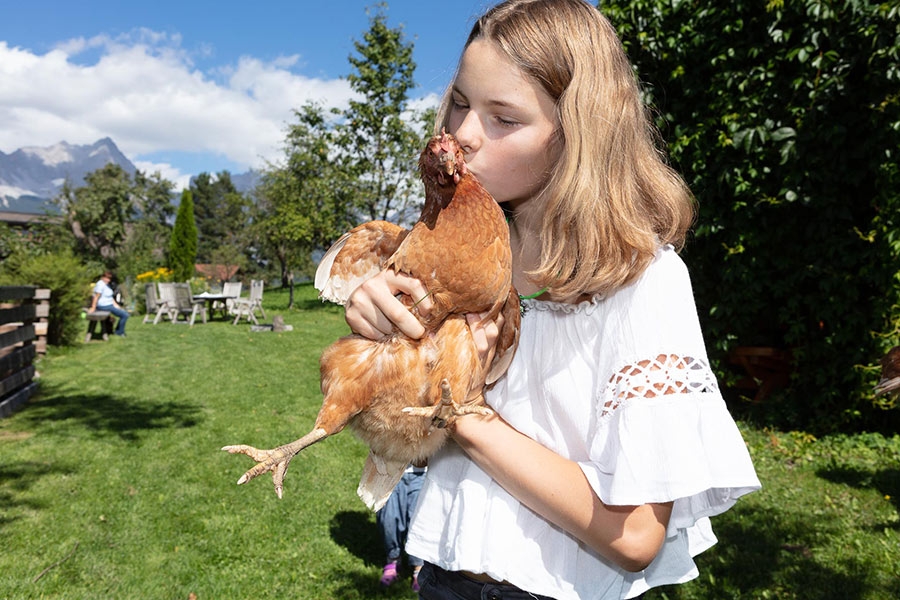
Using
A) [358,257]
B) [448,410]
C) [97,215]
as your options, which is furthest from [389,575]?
[97,215]

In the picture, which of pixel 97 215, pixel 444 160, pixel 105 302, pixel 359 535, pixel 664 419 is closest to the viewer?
pixel 664 419

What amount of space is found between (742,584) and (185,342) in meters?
14.3

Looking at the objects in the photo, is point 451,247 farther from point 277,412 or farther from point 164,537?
point 277,412

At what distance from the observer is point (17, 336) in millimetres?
8047

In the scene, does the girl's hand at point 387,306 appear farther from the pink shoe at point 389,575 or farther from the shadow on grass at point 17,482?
the shadow on grass at point 17,482

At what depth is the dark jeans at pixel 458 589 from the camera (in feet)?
4.72

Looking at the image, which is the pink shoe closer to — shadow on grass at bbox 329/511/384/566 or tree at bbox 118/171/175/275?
shadow on grass at bbox 329/511/384/566

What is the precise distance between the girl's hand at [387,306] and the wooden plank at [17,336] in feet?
26.7

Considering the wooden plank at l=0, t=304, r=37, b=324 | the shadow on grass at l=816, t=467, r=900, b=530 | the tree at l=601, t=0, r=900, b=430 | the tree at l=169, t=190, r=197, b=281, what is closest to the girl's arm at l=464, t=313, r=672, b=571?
the tree at l=601, t=0, r=900, b=430

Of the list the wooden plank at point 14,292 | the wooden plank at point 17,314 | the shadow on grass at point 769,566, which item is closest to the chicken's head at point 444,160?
the shadow on grass at point 769,566

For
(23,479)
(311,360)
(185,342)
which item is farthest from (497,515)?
(185,342)

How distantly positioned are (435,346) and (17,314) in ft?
30.1

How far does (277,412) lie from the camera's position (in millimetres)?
8625

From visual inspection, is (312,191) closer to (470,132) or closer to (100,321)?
(100,321)
